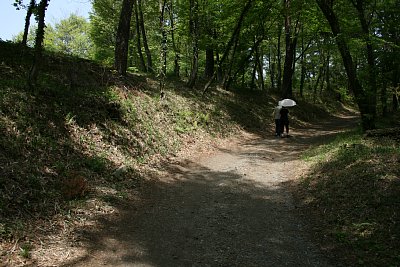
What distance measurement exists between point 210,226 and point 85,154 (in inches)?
150

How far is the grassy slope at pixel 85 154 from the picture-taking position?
577cm

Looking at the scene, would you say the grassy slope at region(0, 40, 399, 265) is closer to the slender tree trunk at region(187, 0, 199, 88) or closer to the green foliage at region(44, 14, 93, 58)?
the slender tree trunk at region(187, 0, 199, 88)

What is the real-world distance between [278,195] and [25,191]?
5.58 metres

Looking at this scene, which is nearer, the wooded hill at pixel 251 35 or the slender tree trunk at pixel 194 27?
the wooded hill at pixel 251 35

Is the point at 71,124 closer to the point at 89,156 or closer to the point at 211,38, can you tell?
the point at 89,156

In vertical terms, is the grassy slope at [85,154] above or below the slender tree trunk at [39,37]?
below

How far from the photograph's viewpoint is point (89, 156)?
27.7 ft

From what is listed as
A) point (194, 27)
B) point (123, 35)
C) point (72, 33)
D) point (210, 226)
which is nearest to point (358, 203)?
point (210, 226)

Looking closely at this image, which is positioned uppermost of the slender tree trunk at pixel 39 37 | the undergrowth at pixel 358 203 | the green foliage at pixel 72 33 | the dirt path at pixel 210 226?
the green foliage at pixel 72 33

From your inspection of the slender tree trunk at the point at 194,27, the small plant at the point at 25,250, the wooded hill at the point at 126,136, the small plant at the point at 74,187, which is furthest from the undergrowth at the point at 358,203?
the slender tree trunk at the point at 194,27

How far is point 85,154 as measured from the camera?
27.5ft

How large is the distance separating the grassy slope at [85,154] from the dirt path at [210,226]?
1.86 ft

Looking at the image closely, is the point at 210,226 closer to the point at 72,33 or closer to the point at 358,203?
the point at 358,203

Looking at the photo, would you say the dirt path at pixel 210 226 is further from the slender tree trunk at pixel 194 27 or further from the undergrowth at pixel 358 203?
the slender tree trunk at pixel 194 27
